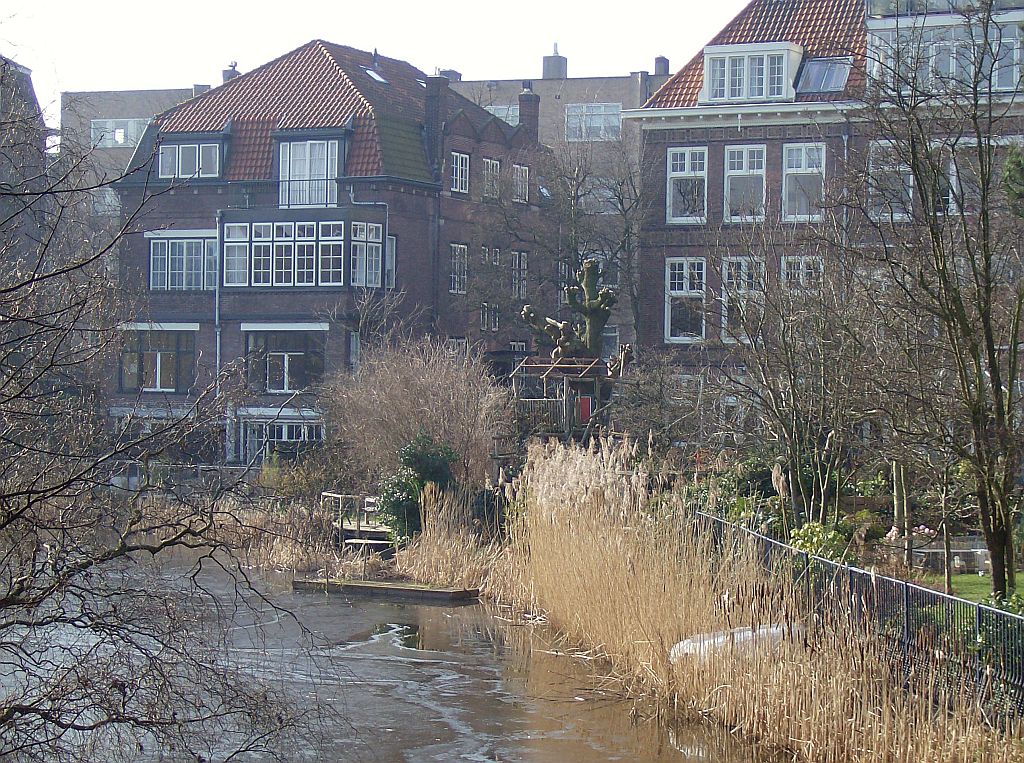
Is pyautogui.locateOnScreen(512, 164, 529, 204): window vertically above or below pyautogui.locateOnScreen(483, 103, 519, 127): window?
below

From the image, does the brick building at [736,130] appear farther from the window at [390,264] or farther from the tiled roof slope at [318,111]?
the tiled roof slope at [318,111]

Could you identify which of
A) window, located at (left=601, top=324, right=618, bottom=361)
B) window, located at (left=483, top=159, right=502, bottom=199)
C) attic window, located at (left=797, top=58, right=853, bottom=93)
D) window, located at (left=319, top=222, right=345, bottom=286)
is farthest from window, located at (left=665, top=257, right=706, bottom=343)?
window, located at (left=601, top=324, right=618, bottom=361)

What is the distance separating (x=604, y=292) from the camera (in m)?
30.0

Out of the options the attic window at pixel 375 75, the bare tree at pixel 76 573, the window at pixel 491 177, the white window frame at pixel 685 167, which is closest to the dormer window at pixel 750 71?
the white window frame at pixel 685 167

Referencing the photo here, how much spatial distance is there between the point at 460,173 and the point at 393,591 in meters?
23.3

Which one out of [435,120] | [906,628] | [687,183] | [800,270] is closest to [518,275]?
[435,120]

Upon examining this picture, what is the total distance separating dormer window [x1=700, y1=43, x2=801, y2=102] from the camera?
35.3 metres

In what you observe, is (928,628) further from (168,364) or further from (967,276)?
(168,364)

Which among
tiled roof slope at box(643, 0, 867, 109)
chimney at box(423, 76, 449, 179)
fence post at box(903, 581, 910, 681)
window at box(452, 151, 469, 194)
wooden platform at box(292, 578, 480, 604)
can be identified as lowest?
wooden platform at box(292, 578, 480, 604)

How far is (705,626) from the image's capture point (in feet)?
45.9

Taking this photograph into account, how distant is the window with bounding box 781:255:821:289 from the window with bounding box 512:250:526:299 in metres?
19.2

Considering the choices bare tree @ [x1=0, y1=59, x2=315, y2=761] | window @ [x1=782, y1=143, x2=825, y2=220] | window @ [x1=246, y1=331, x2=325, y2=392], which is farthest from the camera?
window @ [x1=246, y1=331, x2=325, y2=392]

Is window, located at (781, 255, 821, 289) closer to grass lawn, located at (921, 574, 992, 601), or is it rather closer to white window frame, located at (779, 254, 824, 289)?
white window frame, located at (779, 254, 824, 289)

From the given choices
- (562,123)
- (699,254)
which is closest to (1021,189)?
(699,254)
